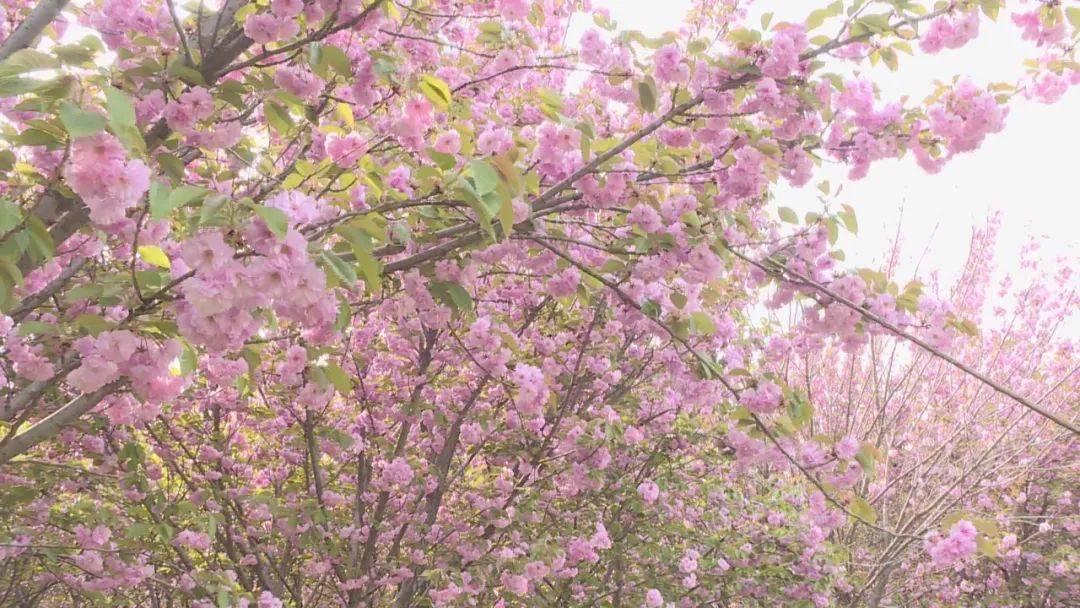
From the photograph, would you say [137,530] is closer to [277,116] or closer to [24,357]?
[24,357]

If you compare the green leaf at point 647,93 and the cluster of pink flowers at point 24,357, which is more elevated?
the green leaf at point 647,93

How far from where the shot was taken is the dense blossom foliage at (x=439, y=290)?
1823 mm

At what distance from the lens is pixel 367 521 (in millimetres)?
4738

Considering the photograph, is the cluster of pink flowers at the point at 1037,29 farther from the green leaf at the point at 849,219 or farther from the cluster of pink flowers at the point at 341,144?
the cluster of pink flowers at the point at 341,144

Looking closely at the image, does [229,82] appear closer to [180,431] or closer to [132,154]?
[132,154]

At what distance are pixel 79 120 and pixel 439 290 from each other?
4.33 ft

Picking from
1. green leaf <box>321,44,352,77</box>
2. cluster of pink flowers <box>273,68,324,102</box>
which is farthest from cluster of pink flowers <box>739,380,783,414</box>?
cluster of pink flowers <box>273,68,324,102</box>

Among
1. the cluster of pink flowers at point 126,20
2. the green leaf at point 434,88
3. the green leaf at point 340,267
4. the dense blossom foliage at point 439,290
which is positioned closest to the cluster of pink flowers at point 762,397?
the dense blossom foliage at point 439,290

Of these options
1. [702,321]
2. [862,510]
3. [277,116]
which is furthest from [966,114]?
[277,116]

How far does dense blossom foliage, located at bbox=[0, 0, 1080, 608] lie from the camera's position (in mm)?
1823

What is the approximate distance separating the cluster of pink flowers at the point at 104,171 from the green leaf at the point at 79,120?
14 cm

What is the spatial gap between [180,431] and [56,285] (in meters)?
2.41

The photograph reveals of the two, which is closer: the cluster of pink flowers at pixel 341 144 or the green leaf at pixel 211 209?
the green leaf at pixel 211 209

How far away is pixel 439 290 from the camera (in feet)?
8.19
